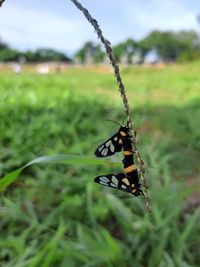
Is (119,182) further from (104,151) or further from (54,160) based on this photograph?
(54,160)

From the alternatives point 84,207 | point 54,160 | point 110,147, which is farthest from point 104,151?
point 84,207

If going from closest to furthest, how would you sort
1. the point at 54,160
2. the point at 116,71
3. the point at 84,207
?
the point at 116,71, the point at 54,160, the point at 84,207

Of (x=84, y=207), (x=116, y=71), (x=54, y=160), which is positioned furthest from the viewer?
(x=84, y=207)

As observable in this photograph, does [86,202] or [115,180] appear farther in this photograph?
[86,202]

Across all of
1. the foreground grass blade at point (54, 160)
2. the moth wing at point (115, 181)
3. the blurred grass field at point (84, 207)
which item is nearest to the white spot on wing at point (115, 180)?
the moth wing at point (115, 181)

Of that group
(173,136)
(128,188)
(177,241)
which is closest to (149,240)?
(177,241)

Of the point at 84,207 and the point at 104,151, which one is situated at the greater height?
the point at 104,151
